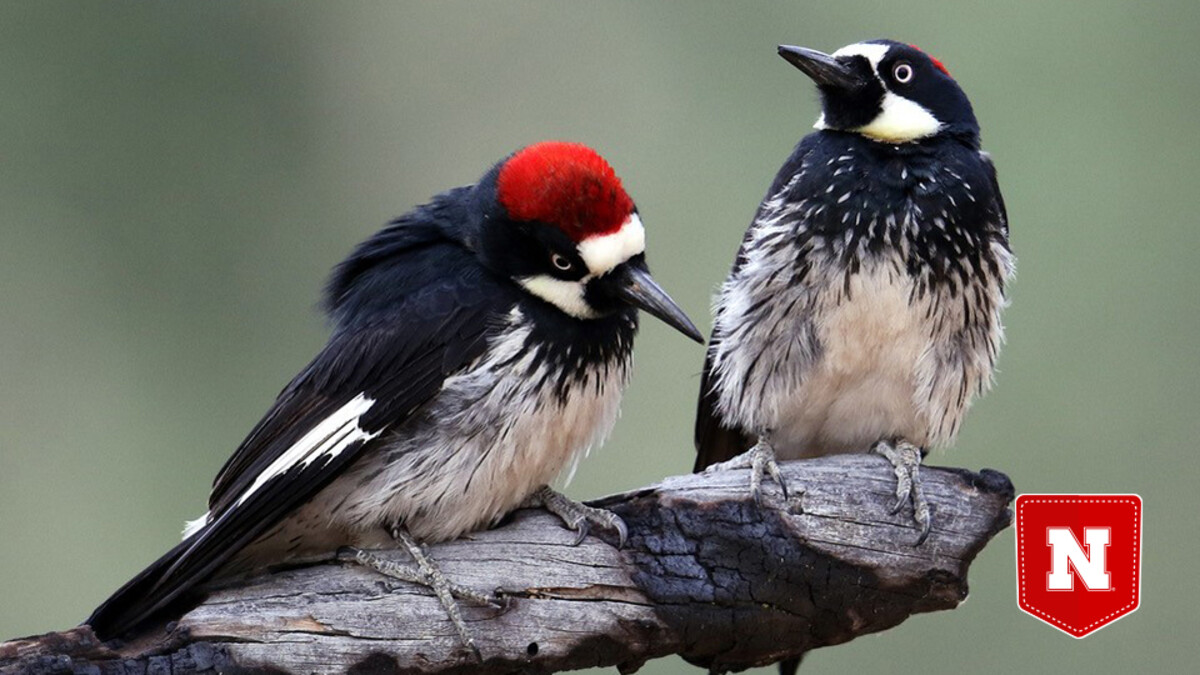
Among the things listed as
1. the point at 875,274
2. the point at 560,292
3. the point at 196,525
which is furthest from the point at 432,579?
the point at 875,274

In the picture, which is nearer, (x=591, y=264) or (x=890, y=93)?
(x=591, y=264)

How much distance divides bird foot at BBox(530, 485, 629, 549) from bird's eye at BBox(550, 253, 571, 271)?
1.58 feet

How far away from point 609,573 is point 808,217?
37.2 inches

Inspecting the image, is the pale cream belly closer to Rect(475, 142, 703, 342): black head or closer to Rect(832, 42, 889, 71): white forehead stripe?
Rect(832, 42, 889, 71): white forehead stripe

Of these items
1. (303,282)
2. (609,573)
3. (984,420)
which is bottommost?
(984,420)

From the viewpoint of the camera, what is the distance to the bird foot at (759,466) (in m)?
3.62

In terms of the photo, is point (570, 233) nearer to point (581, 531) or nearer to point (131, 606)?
point (581, 531)

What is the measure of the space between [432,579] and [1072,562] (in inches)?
58.7

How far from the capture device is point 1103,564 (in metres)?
4.00

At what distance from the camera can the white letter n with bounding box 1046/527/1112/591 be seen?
395cm

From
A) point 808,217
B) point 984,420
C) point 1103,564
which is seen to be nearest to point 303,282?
point 984,420

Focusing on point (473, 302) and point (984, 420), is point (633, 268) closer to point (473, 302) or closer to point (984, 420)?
point (473, 302)

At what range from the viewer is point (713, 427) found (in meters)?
4.23

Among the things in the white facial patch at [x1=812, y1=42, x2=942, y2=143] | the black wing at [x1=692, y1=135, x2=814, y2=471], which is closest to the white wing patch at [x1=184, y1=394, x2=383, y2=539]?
the black wing at [x1=692, y1=135, x2=814, y2=471]
